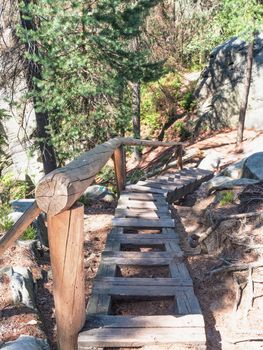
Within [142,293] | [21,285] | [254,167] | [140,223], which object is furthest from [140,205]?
[254,167]

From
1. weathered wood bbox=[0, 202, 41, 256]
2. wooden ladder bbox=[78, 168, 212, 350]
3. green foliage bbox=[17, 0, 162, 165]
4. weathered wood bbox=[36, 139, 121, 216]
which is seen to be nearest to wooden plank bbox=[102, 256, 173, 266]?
wooden ladder bbox=[78, 168, 212, 350]

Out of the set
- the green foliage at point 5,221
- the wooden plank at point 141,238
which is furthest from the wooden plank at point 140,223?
the green foliage at point 5,221

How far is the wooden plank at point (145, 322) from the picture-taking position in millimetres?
2678

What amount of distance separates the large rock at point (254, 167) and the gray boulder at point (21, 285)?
552cm

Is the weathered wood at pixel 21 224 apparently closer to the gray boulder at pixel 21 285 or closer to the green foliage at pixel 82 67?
the gray boulder at pixel 21 285

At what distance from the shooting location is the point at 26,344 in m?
2.48

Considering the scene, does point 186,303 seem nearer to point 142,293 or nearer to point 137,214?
point 142,293

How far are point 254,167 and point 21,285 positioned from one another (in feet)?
20.7

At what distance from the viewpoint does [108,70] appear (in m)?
8.49

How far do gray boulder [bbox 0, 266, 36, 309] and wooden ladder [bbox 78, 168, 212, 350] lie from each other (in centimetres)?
61

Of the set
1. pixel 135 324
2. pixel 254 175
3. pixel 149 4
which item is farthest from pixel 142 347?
pixel 149 4

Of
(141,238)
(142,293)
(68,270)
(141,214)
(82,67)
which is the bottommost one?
(141,214)

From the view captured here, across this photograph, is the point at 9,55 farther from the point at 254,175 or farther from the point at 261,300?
the point at 261,300

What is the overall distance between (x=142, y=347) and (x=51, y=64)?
6529 millimetres
